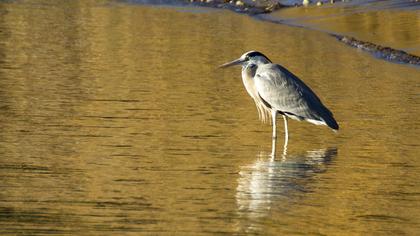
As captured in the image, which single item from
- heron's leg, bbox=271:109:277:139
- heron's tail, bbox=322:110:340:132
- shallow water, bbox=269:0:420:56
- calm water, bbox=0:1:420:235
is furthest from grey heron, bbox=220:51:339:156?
shallow water, bbox=269:0:420:56

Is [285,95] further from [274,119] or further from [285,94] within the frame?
[274,119]

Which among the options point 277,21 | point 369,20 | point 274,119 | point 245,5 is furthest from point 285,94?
point 245,5

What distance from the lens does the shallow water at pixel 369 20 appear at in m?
20.9

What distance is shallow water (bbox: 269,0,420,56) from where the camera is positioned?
68.5 ft

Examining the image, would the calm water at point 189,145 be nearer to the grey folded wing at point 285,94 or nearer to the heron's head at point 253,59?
the grey folded wing at point 285,94

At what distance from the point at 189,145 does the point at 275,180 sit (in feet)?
5.23

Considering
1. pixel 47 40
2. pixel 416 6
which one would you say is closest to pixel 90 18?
pixel 47 40

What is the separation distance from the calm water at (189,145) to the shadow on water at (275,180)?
0.05ft

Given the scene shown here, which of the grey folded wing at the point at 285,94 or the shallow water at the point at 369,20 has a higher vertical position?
the grey folded wing at the point at 285,94

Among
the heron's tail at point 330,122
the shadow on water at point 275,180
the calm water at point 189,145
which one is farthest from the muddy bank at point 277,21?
the shadow on water at point 275,180

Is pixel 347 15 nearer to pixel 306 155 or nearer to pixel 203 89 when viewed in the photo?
pixel 203 89

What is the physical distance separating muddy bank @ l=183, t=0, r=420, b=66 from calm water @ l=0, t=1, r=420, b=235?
34 centimetres

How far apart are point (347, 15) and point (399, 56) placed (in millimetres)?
5173

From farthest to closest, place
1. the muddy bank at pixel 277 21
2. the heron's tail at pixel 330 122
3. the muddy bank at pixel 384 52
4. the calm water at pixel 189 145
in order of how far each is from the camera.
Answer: the muddy bank at pixel 277 21
the muddy bank at pixel 384 52
the heron's tail at pixel 330 122
the calm water at pixel 189 145
